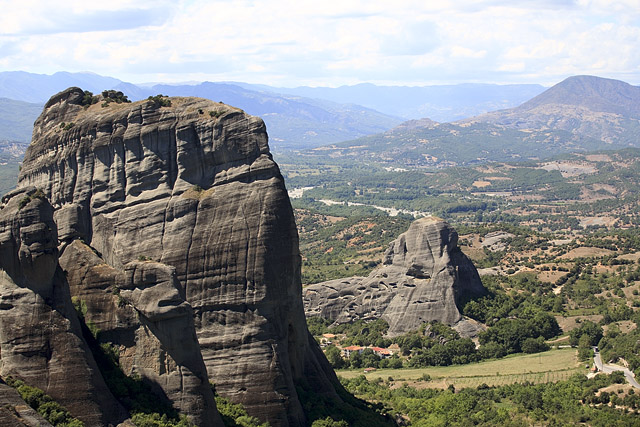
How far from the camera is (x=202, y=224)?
47.4 meters

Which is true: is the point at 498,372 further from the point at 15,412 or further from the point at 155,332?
the point at 15,412

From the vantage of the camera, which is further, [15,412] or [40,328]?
[40,328]

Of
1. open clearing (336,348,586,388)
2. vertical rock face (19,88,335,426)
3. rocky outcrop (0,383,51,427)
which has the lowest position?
open clearing (336,348,586,388)

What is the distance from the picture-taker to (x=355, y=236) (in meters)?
187

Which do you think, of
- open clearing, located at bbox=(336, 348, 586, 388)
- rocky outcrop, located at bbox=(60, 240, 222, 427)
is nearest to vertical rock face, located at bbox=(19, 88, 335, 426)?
rocky outcrop, located at bbox=(60, 240, 222, 427)

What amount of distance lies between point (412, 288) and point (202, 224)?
59.3m

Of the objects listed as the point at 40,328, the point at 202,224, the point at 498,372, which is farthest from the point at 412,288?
the point at 40,328

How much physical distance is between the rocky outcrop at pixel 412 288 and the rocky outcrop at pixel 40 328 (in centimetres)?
6592

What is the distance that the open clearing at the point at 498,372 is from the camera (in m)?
81.7

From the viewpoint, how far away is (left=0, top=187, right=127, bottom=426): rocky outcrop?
37.6m

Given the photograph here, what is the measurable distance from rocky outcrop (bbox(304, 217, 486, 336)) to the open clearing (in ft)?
37.9

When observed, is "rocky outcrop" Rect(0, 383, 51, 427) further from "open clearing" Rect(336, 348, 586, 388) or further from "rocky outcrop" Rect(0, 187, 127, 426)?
"open clearing" Rect(336, 348, 586, 388)

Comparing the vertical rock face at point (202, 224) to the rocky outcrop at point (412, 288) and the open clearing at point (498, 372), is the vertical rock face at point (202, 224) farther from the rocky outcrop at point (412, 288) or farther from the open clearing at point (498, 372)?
the rocky outcrop at point (412, 288)

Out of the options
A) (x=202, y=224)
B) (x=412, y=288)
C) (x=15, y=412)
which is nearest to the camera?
(x=15, y=412)
